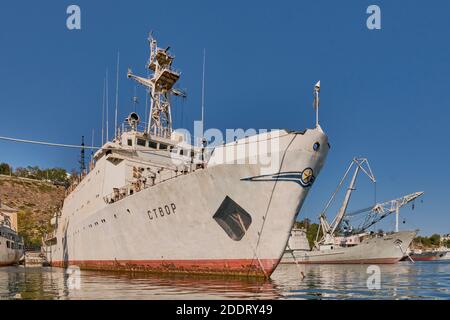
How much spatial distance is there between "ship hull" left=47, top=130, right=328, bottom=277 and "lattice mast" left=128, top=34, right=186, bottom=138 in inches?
450

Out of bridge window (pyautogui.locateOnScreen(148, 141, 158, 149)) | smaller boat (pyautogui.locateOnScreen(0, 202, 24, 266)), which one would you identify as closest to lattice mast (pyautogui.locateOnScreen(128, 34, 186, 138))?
bridge window (pyautogui.locateOnScreen(148, 141, 158, 149))

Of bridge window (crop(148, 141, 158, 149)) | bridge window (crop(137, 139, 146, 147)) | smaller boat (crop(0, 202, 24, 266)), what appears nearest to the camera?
bridge window (crop(137, 139, 146, 147))

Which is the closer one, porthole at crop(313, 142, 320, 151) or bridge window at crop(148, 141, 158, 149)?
porthole at crop(313, 142, 320, 151)

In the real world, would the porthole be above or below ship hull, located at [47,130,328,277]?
above

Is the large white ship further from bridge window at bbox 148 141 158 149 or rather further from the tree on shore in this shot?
the tree on shore

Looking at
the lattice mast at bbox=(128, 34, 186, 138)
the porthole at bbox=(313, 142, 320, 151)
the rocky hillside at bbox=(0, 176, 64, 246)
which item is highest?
the lattice mast at bbox=(128, 34, 186, 138)

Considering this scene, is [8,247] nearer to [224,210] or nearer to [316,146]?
[224,210]

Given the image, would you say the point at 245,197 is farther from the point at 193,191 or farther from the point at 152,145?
the point at 152,145

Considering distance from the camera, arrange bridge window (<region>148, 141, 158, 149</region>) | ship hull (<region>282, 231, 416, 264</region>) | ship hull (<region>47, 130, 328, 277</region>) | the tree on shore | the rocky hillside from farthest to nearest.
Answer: the tree on shore → the rocky hillside → ship hull (<region>282, 231, 416, 264</region>) → bridge window (<region>148, 141, 158, 149</region>) → ship hull (<region>47, 130, 328, 277</region>)

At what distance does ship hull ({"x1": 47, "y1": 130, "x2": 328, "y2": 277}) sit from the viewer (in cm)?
1767

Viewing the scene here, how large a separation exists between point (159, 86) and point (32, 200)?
107875 millimetres

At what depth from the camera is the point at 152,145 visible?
97.3 ft

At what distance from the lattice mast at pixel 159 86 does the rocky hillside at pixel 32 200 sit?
7824 cm
